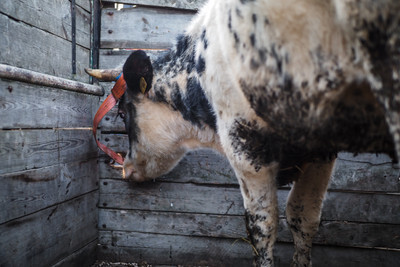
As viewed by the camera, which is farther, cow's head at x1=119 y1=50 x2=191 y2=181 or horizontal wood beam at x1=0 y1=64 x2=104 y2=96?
cow's head at x1=119 y1=50 x2=191 y2=181

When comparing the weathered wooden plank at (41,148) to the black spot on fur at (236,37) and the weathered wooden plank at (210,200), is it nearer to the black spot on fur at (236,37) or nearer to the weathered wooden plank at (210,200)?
the weathered wooden plank at (210,200)

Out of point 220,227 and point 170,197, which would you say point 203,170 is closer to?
point 170,197

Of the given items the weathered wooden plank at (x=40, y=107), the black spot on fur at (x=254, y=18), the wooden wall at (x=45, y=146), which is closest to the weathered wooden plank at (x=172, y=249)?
the wooden wall at (x=45, y=146)

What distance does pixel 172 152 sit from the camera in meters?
2.34

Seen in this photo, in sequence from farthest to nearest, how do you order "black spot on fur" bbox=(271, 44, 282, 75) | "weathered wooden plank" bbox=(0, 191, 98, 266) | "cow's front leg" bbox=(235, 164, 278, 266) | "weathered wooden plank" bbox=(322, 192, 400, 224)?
"weathered wooden plank" bbox=(322, 192, 400, 224)
"weathered wooden plank" bbox=(0, 191, 98, 266)
"cow's front leg" bbox=(235, 164, 278, 266)
"black spot on fur" bbox=(271, 44, 282, 75)

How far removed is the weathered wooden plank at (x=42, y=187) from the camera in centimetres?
179

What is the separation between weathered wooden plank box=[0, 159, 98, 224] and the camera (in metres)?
1.79

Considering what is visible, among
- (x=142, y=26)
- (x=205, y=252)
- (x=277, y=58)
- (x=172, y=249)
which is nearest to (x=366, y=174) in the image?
(x=205, y=252)

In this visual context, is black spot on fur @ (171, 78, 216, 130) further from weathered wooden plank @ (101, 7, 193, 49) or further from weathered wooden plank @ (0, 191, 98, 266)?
weathered wooden plank @ (0, 191, 98, 266)

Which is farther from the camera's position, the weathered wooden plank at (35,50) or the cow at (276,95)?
the weathered wooden plank at (35,50)

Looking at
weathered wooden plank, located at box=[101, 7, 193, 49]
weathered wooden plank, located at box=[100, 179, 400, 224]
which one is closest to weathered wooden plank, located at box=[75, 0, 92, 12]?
weathered wooden plank, located at box=[101, 7, 193, 49]

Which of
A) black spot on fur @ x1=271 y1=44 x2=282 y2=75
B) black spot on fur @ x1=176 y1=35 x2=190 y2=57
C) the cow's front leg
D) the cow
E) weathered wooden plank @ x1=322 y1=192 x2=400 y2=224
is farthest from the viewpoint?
weathered wooden plank @ x1=322 y1=192 x2=400 y2=224

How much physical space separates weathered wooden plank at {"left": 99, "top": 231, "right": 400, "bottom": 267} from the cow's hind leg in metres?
0.75

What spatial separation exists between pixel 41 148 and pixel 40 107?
11.3 inches
